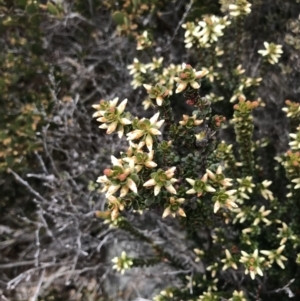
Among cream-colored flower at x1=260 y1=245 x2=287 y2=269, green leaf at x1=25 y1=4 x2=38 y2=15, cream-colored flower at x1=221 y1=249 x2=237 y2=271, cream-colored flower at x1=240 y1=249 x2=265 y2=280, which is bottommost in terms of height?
cream-colored flower at x1=221 y1=249 x2=237 y2=271

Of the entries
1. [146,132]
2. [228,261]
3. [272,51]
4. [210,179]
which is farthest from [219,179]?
[272,51]

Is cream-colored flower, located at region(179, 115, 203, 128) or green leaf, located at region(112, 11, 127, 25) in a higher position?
cream-colored flower, located at region(179, 115, 203, 128)

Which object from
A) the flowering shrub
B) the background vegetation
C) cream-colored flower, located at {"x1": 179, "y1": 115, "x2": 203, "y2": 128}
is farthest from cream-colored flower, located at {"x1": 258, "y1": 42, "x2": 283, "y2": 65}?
cream-colored flower, located at {"x1": 179, "y1": 115, "x2": 203, "y2": 128}

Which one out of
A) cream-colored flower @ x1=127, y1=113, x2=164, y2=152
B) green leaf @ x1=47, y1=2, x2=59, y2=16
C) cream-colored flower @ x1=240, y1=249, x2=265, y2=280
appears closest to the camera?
cream-colored flower @ x1=127, y1=113, x2=164, y2=152

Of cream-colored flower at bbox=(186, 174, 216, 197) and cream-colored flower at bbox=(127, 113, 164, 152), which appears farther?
cream-colored flower at bbox=(186, 174, 216, 197)

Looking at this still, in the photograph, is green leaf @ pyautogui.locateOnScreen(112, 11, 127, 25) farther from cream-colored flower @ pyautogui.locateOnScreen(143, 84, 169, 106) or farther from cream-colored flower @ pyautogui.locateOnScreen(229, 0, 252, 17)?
cream-colored flower @ pyautogui.locateOnScreen(143, 84, 169, 106)

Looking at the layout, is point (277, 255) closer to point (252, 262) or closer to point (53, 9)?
point (252, 262)

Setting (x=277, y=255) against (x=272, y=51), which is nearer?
(x=277, y=255)

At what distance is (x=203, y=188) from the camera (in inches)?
62.4

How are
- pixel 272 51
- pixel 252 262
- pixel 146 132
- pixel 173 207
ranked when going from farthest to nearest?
pixel 272 51
pixel 252 262
pixel 173 207
pixel 146 132

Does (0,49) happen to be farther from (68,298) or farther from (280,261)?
(280,261)

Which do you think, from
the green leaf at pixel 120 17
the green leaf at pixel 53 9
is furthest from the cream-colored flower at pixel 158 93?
the green leaf at pixel 53 9

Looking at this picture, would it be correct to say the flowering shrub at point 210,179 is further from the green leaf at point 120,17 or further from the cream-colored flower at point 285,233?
the green leaf at point 120,17

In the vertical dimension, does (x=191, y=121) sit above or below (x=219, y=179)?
above
